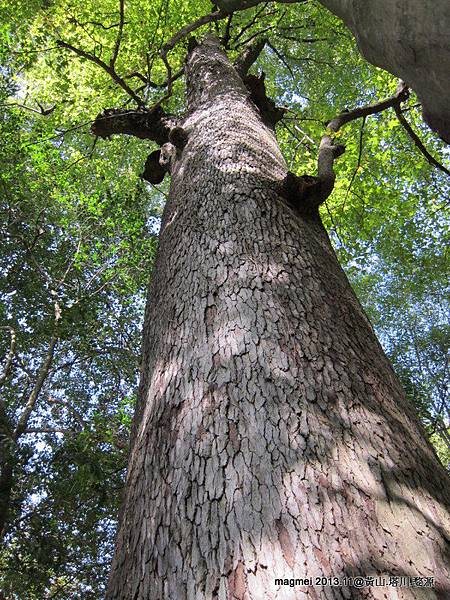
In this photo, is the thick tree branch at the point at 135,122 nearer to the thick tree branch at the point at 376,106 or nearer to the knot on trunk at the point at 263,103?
the knot on trunk at the point at 263,103

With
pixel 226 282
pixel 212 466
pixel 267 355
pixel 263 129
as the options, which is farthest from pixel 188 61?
pixel 212 466

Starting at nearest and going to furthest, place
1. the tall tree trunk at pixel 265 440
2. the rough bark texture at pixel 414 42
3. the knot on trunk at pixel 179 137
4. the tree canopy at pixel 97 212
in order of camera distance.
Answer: the tall tree trunk at pixel 265 440 → the rough bark texture at pixel 414 42 → the knot on trunk at pixel 179 137 → the tree canopy at pixel 97 212

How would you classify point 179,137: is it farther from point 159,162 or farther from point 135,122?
point 135,122

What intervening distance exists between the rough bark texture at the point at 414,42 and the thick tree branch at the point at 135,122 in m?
3.20

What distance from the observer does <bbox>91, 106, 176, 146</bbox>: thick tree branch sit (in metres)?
4.75

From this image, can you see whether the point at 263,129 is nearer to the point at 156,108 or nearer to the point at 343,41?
the point at 156,108

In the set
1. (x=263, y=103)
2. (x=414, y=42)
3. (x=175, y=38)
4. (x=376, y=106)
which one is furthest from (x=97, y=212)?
(x=414, y=42)

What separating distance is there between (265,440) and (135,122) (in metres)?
4.39

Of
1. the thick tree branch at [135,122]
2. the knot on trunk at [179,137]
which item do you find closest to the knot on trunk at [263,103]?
the thick tree branch at [135,122]

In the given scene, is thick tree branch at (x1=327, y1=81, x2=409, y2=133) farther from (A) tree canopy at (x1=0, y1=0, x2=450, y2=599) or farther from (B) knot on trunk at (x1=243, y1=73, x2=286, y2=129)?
(A) tree canopy at (x1=0, y1=0, x2=450, y2=599)

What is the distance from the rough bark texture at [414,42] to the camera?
1.36m

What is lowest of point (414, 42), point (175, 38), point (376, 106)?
point (414, 42)

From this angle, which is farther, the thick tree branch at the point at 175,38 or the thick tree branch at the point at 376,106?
the thick tree branch at the point at 175,38

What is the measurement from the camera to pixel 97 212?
934cm
